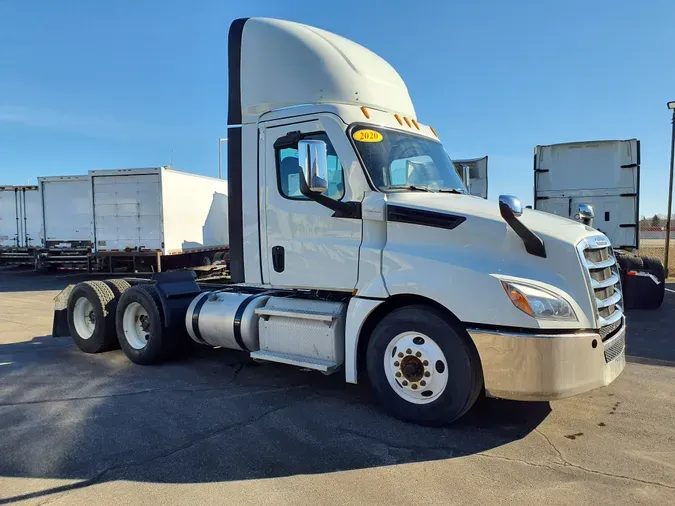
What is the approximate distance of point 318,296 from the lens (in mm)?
5219

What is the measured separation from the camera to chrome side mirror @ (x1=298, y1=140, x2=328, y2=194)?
4289 millimetres

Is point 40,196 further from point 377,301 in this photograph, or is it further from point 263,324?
point 377,301

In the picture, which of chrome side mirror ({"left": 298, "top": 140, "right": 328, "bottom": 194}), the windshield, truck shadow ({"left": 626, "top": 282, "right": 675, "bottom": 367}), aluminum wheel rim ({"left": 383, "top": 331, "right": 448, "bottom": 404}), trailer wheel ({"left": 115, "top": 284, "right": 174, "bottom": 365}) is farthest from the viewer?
truck shadow ({"left": 626, "top": 282, "right": 675, "bottom": 367})

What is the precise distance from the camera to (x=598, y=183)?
1161 cm

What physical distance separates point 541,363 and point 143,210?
50.3 feet

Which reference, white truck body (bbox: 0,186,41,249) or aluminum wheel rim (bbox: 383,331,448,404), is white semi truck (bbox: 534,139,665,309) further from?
white truck body (bbox: 0,186,41,249)

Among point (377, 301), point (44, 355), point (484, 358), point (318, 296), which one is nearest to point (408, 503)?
point (484, 358)

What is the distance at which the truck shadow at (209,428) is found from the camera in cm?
367

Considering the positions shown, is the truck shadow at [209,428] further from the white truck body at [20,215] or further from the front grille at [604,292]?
the white truck body at [20,215]

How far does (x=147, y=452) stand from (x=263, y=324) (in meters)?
1.81

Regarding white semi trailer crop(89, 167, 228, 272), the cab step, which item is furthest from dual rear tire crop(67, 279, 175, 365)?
white semi trailer crop(89, 167, 228, 272)

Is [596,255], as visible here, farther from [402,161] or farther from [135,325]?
[135,325]

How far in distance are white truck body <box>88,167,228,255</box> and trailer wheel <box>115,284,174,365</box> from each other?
33.5 feet

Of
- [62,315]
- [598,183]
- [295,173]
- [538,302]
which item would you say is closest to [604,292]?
[538,302]
